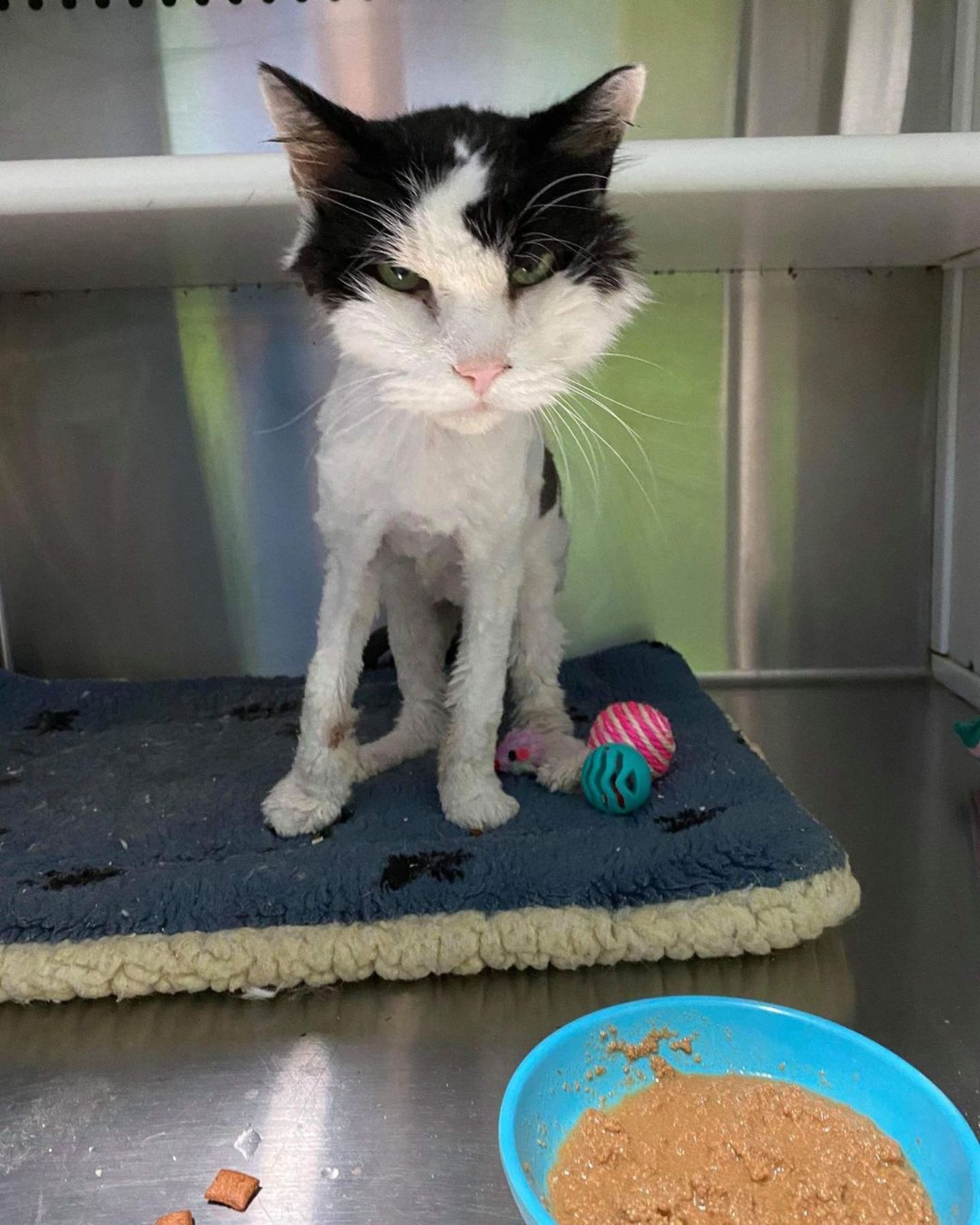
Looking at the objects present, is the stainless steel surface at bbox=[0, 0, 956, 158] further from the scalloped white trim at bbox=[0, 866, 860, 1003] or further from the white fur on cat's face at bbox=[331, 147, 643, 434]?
the scalloped white trim at bbox=[0, 866, 860, 1003]

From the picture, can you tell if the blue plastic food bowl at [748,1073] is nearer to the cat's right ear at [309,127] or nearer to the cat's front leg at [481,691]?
the cat's front leg at [481,691]

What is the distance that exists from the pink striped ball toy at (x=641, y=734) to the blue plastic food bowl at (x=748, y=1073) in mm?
338

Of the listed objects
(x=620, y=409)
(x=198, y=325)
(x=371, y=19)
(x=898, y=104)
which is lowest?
(x=620, y=409)

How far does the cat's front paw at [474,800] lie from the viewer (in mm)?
891

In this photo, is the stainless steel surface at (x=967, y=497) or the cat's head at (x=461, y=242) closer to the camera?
the cat's head at (x=461, y=242)

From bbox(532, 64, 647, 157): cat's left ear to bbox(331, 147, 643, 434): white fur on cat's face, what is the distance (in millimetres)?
66

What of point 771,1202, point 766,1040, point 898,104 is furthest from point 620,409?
point 771,1202

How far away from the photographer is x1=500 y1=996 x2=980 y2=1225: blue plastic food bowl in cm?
50

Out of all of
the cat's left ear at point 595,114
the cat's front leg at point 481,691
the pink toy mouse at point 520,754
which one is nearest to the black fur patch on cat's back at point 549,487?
the cat's front leg at point 481,691

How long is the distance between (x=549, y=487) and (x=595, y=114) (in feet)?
1.33

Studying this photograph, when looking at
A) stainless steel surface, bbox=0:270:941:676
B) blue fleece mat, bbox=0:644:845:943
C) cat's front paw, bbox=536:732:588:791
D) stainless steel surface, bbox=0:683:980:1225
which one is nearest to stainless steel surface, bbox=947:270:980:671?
stainless steel surface, bbox=0:270:941:676

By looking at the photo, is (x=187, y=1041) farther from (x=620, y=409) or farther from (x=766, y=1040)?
(x=620, y=409)

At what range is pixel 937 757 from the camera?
1158mm

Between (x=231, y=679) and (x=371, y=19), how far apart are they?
0.87 m
